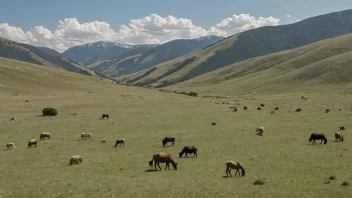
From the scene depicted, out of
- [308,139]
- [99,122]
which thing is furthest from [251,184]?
[99,122]

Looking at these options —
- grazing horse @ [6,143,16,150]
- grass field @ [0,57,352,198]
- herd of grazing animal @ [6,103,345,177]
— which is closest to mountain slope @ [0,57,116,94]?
grass field @ [0,57,352,198]

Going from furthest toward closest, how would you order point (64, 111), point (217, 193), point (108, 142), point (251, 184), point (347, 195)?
point (64, 111)
point (108, 142)
point (251, 184)
point (217, 193)
point (347, 195)

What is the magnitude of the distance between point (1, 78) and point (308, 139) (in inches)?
5037

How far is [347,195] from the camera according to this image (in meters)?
20.3

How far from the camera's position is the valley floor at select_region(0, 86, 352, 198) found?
2286 centimetres

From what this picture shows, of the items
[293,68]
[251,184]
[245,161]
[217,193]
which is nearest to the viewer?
[217,193]

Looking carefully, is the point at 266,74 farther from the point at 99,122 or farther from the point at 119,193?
the point at 119,193

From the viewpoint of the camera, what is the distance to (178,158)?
3525cm

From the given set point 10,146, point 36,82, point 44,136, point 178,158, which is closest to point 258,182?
point 178,158

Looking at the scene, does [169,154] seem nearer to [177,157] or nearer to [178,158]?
[178,158]

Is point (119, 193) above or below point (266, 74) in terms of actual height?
below

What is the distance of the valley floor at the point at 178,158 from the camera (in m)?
22.9

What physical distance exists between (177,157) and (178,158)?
0.73 metres

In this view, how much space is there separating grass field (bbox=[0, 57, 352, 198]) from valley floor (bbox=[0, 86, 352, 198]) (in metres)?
0.07
